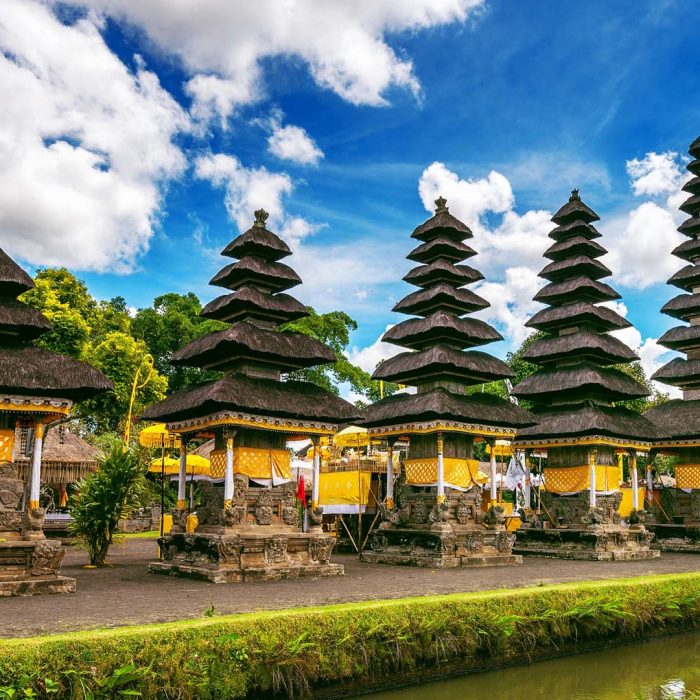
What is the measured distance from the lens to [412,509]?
21594mm

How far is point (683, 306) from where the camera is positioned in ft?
97.9

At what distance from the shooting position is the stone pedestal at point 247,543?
1614cm

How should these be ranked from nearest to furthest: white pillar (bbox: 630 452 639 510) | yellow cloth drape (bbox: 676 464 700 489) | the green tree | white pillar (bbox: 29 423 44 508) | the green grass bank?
1. the green grass bank
2. white pillar (bbox: 29 423 44 508)
3. the green tree
4. white pillar (bbox: 630 452 639 510)
5. yellow cloth drape (bbox: 676 464 700 489)

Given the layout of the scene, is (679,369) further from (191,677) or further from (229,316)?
(191,677)

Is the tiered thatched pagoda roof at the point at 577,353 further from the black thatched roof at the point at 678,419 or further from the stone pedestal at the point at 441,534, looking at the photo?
the stone pedestal at the point at 441,534

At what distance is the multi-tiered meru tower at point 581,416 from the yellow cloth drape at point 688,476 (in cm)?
298

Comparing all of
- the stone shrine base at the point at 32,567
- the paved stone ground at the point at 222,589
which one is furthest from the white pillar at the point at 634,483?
the stone shrine base at the point at 32,567

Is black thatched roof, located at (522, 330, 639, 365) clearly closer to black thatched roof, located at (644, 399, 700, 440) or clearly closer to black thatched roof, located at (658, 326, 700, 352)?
black thatched roof, located at (644, 399, 700, 440)

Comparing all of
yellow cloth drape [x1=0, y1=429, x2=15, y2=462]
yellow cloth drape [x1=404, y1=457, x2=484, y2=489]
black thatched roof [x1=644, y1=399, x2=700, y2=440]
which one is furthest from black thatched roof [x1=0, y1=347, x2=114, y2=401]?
black thatched roof [x1=644, y1=399, x2=700, y2=440]

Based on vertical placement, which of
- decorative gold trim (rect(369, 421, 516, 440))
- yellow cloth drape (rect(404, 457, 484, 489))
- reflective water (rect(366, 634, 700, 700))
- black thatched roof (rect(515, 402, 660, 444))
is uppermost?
black thatched roof (rect(515, 402, 660, 444))

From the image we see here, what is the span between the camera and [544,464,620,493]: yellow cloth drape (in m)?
24.4

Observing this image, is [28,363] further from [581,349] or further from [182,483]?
[581,349]

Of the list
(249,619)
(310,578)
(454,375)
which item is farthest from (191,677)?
(454,375)

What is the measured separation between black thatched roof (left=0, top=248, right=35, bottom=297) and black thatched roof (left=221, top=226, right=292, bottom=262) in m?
5.77
